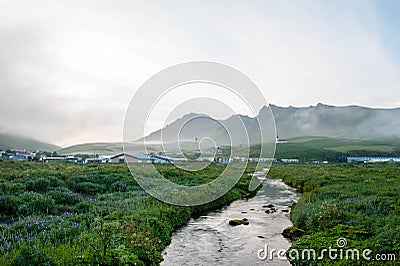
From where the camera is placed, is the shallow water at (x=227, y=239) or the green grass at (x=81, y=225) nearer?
the green grass at (x=81, y=225)

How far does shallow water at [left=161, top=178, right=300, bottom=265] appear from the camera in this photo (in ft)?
48.7

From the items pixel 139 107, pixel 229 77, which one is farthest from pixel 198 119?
pixel 139 107

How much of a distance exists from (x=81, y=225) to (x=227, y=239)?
8.21 m
